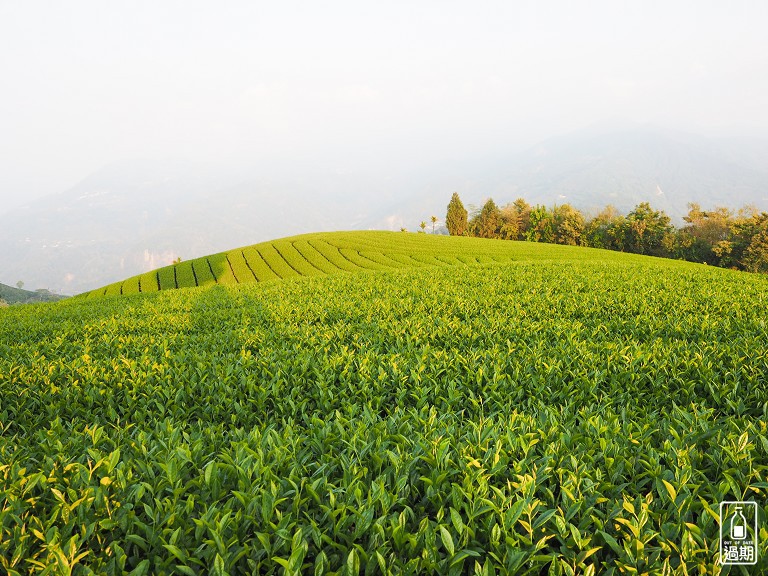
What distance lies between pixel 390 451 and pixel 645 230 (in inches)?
2786

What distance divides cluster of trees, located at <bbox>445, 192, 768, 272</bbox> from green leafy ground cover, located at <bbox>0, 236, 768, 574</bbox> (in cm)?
6013

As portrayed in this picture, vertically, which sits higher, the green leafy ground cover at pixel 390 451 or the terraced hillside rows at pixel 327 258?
the terraced hillside rows at pixel 327 258

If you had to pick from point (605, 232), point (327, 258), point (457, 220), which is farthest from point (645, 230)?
point (327, 258)

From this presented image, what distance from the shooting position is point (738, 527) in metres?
2.25

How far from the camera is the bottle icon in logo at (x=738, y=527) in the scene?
2232 millimetres

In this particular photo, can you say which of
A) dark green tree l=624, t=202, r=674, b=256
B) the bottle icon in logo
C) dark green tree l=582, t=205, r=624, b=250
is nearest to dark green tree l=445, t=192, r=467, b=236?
dark green tree l=582, t=205, r=624, b=250

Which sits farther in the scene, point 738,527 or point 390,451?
point 390,451


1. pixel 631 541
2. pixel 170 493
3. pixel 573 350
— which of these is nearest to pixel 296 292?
pixel 573 350

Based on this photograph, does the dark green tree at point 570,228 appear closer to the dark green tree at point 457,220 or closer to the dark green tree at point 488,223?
the dark green tree at point 488,223

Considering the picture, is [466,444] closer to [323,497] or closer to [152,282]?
[323,497]

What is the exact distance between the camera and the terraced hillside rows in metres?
37.7

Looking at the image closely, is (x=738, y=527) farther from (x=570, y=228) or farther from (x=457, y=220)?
(x=457, y=220)

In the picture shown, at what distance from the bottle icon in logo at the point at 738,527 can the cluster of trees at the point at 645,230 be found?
63.3 metres

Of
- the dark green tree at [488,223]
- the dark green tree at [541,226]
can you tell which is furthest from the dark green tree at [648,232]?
the dark green tree at [488,223]
